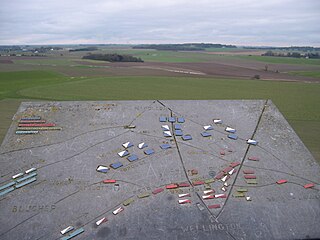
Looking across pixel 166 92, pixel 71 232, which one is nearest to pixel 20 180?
pixel 71 232

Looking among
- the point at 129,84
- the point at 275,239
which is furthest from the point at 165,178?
the point at 129,84

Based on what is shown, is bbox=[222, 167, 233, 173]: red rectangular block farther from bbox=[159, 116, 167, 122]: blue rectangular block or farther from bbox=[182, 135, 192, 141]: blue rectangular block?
bbox=[159, 116, 167, 122]: blue rectangular block

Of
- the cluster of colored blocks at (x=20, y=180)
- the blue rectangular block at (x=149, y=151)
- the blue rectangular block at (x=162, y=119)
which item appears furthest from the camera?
the blue rectangular block at (x=162, y=119)

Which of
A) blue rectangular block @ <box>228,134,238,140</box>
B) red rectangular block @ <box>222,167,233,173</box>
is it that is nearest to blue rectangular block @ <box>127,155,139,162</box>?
red rectangular block @ <box>222,167,233,173</box>

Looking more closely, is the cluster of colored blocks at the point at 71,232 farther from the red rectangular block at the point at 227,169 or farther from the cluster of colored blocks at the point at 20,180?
the red rectangular block at the point at 227,169

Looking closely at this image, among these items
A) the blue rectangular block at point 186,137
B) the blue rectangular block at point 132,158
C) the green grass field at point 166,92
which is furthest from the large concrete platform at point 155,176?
the green grass field at point 166,92

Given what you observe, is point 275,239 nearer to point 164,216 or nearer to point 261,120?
point 164,216

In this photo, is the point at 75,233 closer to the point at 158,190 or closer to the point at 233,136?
the point at 158,190
